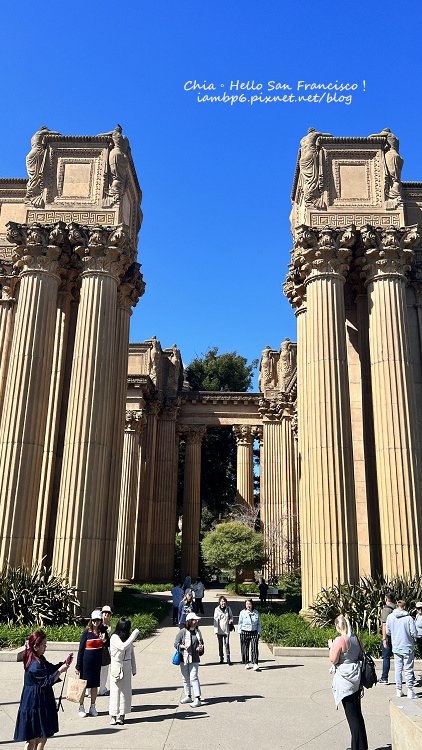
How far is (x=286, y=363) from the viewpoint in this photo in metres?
40.6

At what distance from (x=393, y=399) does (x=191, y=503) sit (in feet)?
87.0

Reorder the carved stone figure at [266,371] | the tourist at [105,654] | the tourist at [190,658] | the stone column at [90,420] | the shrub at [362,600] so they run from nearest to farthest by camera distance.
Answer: the tourist at [105,654], the tourist at [190,658], the shrub at [362,600], the stone column at [90,420], the carved stone figure at [266,371]

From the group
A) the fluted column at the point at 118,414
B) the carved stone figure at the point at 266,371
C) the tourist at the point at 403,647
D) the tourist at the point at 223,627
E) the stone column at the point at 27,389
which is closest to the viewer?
the tourist at the point at 403,647

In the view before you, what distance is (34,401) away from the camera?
17.9 m

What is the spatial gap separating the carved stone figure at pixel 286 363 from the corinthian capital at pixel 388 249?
21.9 metres

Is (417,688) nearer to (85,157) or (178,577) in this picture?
(85,157)

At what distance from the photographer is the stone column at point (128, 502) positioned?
32688 mm

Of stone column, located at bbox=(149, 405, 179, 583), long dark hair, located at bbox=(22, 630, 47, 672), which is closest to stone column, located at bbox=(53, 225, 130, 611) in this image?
long dark hair, located at bbox=(22, 630, 47, 672)

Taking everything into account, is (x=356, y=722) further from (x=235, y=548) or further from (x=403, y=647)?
(x=235, y=548)

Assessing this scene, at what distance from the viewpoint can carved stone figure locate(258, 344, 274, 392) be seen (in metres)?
42.0

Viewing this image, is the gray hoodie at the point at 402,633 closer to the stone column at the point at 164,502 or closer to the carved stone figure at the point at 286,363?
the stone column at the point at 164,502

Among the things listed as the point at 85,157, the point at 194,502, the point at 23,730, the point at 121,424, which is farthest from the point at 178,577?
the point at 23,730

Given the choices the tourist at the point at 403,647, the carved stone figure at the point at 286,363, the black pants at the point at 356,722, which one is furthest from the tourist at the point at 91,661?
the carved stone figure at the point at 286,363

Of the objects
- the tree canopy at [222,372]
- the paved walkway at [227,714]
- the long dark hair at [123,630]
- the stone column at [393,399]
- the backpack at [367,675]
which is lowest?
the paved walkway at [227,714]
